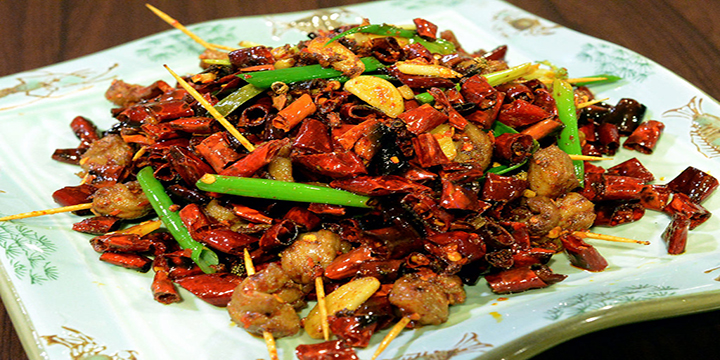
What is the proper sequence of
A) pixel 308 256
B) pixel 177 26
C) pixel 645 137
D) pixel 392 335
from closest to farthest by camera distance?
pixel 392 335, pixel 308 256, pixel 645 137, pixel 177 26

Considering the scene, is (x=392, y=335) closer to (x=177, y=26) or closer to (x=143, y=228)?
(x=143, y=228)

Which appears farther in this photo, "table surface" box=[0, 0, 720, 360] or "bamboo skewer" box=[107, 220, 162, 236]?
"table surface" box=[0, 0, 720, 360]

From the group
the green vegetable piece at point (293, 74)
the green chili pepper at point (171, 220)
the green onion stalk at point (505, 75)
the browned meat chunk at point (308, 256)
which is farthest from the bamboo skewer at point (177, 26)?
the green onion stalk at point (505, 75)

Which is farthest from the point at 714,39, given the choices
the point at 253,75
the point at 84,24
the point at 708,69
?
the point at 84,24

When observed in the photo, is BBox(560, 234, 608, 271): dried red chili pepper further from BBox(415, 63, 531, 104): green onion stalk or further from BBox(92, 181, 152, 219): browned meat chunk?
BBox(92, 181, 152, 219): browned meat chunk

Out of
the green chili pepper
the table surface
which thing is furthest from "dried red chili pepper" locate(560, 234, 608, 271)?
the table surface

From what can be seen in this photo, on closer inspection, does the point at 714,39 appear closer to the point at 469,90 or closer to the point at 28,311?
the point at 469,90

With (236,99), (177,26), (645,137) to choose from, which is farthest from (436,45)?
(177,26)
